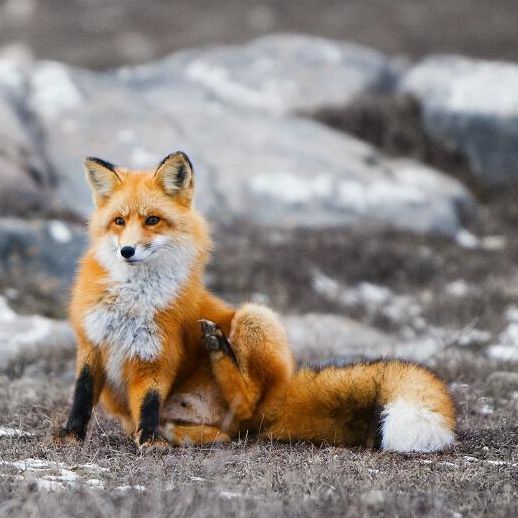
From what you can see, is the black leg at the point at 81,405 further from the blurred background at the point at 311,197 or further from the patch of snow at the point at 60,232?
the patch of snow at the point at 60,232

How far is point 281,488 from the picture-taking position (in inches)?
167

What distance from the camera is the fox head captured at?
17.6ft

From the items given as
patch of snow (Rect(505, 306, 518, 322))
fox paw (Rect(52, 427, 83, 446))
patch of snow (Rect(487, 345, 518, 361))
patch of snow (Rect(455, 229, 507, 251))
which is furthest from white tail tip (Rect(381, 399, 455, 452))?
patch of snow (Rect(455, 229, 507, 251))

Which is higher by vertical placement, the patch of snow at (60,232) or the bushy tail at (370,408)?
the bushy tail at (370,408)

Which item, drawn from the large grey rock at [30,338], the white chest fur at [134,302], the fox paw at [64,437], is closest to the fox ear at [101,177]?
the white chest fur at [134,302]

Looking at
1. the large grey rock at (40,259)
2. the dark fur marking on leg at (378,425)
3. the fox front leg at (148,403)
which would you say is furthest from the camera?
the large grey rock at (40,259)

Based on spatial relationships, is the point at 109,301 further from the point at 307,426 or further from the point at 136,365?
the point at 307,426

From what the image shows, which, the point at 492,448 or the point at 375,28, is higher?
the point at 375,28

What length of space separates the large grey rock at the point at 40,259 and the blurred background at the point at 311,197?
3 cm

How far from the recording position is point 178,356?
5.41 metres

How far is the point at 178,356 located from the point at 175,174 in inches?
47.3

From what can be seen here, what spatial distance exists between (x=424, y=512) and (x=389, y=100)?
16.5 metres

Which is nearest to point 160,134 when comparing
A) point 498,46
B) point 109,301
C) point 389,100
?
point 389,100

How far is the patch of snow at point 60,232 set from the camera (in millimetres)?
12422
